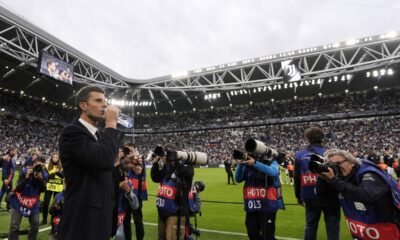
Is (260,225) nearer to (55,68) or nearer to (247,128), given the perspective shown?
(55,68)

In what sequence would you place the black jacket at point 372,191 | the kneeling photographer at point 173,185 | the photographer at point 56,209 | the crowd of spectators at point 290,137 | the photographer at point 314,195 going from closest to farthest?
the black jacket at point 372,191 < the kneeling photographer at point 173,185 < the photographer at point 314,195 < the photographer at point 56,209 < the crowd of spectators at point 290,137

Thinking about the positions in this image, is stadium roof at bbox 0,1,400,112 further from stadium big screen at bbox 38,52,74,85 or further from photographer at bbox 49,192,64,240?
photographer at bbox 49,192,64,240

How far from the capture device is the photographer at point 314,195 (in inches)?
169

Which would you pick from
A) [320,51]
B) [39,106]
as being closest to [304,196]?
[320,51]

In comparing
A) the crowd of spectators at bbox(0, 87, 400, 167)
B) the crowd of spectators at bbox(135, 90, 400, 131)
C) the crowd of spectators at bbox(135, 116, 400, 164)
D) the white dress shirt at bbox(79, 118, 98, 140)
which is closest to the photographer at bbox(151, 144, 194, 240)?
the white dress shirt at bbox(79, 118, 98, 140)

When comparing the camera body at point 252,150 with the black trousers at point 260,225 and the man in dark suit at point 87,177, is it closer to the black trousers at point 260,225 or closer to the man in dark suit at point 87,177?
the black trousers at point 260,225

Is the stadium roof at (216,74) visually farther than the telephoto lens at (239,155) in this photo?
Yes

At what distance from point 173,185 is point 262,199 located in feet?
4.91

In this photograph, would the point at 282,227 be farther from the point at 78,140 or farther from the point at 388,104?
the point at 388,104

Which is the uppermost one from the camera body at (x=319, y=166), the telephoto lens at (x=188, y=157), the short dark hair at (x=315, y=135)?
the short dark hair at (x=315, y=135)

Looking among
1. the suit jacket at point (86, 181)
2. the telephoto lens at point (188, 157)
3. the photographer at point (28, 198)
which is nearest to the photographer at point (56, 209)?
the photographer at point (28, 198)

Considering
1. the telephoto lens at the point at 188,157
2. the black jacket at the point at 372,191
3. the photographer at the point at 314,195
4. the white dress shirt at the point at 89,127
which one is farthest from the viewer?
the photographer at the point at 314,195

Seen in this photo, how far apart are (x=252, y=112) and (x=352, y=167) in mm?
48461

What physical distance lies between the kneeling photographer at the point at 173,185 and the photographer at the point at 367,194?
171 cm
